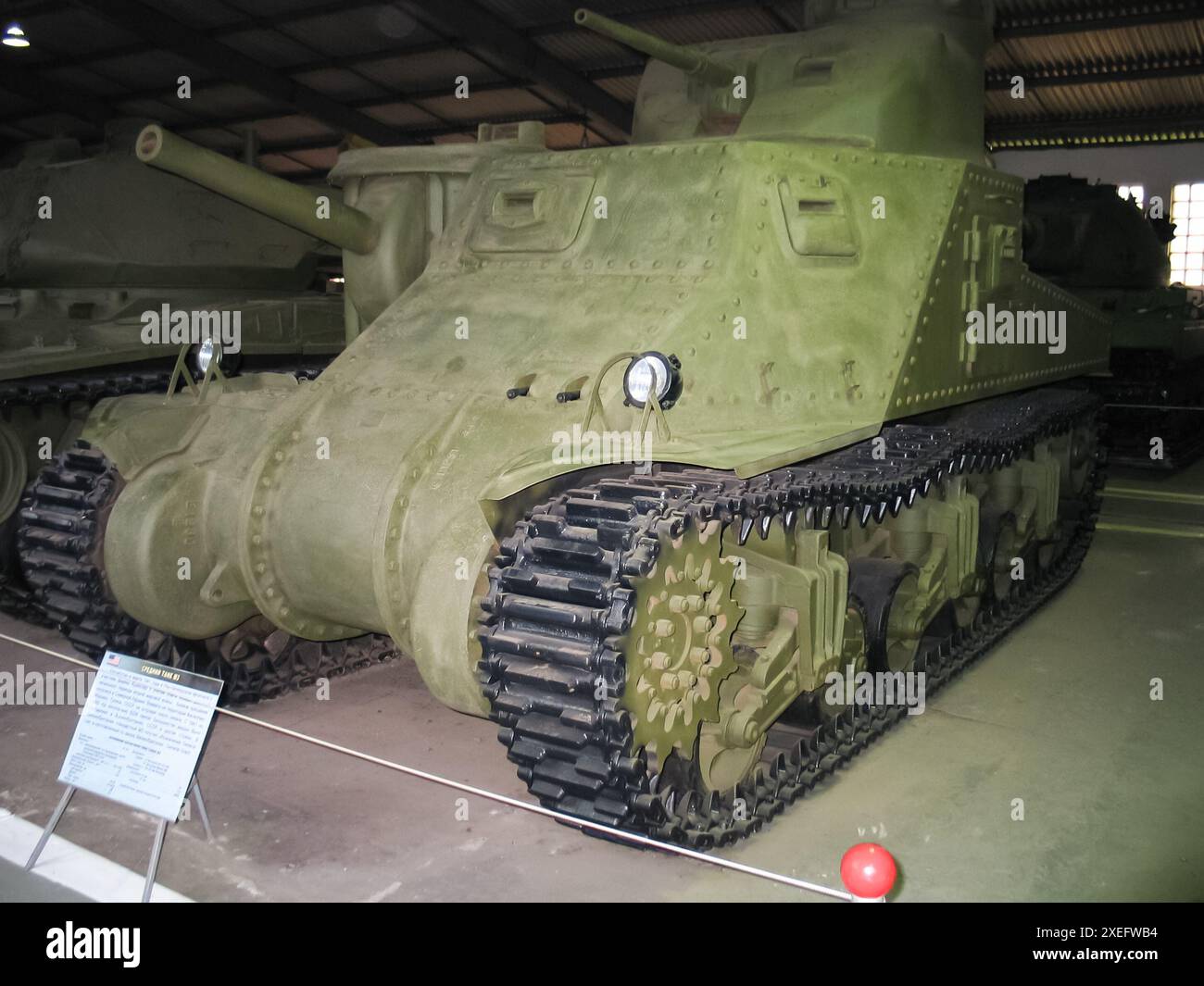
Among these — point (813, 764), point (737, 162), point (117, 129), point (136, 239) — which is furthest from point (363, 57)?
point (813, 764)

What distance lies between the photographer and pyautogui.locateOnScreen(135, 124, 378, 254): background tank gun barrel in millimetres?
5547

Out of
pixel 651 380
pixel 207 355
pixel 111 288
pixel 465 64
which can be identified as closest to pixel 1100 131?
pixel 465 64

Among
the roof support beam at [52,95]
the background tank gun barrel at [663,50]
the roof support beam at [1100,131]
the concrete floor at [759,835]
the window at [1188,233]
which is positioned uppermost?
the roof support beam at [52,95]

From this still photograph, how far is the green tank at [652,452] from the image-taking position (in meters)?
4.46

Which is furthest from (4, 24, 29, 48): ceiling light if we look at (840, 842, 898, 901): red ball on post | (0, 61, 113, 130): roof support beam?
(840, 842, 898, 901): red ball on post

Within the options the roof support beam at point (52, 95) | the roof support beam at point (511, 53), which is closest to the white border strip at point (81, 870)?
the roof support beam at point (511, 53)

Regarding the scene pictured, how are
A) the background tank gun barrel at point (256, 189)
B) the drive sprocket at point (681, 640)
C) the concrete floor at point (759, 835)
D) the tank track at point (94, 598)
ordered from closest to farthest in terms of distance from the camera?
the drive sprocket at point (681, 640) < the concrete floor at point (759, 835) < the background tank gun barrel at point (256, 189) < the tank track at point (94, 598)

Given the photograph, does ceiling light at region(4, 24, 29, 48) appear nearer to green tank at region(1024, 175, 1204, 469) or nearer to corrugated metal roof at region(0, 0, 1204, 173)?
corrugated metal roof at region(0, 0, 1204, 173)

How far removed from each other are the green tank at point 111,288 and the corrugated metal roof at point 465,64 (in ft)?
24.3

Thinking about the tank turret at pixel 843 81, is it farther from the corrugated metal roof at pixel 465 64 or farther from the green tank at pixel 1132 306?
the corrugated metal roof at pixel 465 64

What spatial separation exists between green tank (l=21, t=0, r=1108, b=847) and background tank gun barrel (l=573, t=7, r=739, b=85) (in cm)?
3

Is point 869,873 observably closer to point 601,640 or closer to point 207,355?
point 601,640

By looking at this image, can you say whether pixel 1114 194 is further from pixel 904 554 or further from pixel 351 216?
pixel 351 216

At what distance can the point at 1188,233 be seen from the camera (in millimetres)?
23281
